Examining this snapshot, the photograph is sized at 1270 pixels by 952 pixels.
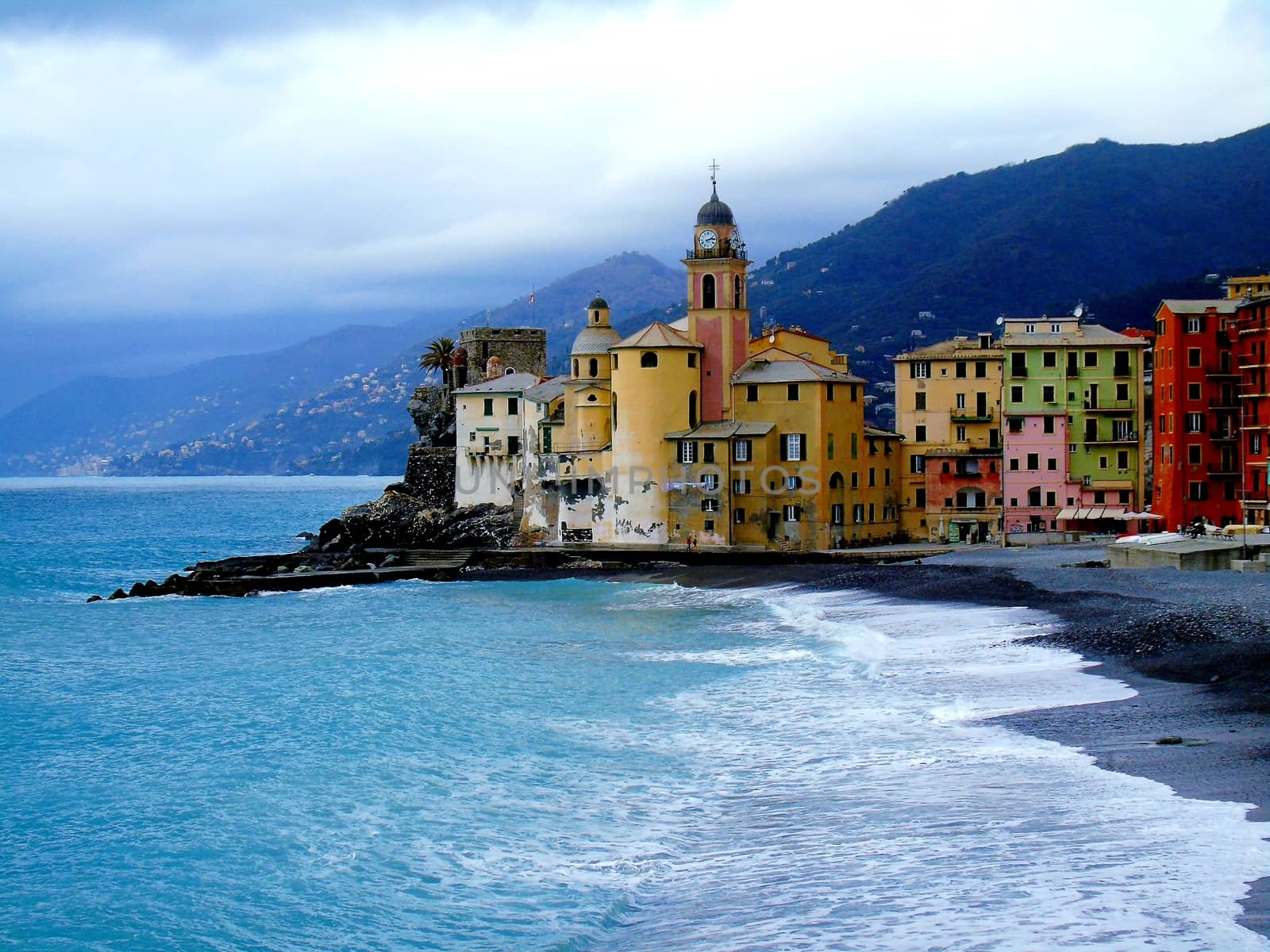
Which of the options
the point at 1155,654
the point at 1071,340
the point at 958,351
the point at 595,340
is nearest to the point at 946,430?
the point at 958,351

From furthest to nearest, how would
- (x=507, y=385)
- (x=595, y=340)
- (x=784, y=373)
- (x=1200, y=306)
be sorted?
(x=507, y=385) → (x=595, y=340) → (x=784, y=373) → (x=1200, y=306)

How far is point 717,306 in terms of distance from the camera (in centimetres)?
6512

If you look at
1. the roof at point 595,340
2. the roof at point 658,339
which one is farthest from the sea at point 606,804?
the roof at point 595,340

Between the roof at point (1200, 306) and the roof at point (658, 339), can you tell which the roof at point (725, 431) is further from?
the roof at point (1200, 306)

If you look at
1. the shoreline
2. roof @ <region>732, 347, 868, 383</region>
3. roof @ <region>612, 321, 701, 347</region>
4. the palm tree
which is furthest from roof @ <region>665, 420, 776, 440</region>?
the palm tree

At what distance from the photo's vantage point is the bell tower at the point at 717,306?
64688 millimetres

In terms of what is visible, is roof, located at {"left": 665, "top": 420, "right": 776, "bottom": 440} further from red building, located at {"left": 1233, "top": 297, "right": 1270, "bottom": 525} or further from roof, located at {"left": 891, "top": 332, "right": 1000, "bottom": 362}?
red building, located at {"left": 1233, "top": 297, "right": 1270, "bottom": 525}

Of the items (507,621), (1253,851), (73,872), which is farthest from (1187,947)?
(507,621)

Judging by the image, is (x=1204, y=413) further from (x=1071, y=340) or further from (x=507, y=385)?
(x=507, y=385)

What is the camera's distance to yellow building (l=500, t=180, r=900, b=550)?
205ft

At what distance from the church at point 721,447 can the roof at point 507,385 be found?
32.6 ft

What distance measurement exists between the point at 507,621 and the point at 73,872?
90.9 feet

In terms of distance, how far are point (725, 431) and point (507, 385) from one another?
19.2 meters

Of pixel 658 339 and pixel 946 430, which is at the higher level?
pixel 658 339
